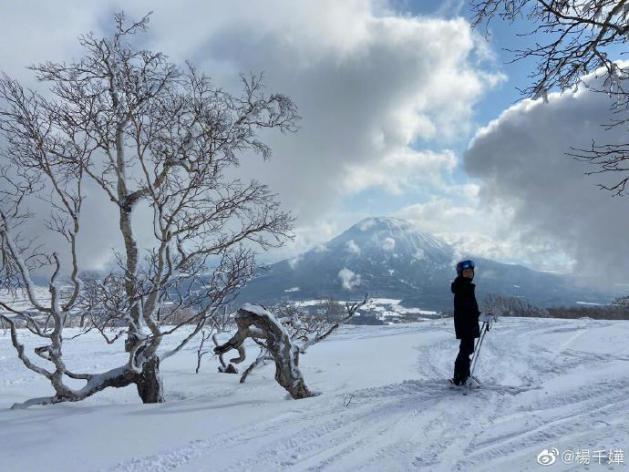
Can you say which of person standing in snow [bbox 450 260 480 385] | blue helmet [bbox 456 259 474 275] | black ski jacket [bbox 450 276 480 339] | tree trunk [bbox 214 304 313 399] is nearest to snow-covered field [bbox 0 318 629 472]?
tree trunk [bbox 214 304 313 399]

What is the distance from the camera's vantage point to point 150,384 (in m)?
8.28

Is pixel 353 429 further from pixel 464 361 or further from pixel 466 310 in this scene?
pixel 466 310

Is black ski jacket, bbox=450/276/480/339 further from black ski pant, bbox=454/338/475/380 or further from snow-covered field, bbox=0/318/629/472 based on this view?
snow-covered field, bbox=0/318/629/472

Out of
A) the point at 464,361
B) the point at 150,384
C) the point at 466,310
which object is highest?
the point at 466,310

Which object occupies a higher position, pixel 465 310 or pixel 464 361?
pixel 465 310

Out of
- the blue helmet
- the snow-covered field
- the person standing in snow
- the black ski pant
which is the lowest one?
the snow-covered field

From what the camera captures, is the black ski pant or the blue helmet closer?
the black ski pant

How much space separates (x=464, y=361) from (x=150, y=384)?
20.3ft

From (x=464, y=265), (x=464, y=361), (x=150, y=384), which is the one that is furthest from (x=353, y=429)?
(x=150, y=384)

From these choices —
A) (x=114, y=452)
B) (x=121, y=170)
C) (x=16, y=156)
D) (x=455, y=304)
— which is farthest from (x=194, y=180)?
(x=455, y=304)

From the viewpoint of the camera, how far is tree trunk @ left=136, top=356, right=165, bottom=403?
27.1 feet

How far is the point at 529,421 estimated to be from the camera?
16.8 ft

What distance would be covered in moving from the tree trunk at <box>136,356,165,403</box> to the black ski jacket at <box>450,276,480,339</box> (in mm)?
6067

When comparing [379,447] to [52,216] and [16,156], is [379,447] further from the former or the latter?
[16,156]
